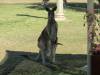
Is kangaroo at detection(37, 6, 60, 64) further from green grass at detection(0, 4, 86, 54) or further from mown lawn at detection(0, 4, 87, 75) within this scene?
green grass at detection(0, 4, 86, 54)

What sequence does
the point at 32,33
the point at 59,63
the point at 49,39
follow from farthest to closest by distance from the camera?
the point at 32,33 < the point at 59,63 < the point at 49,39

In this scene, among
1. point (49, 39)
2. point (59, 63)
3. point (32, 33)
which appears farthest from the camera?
point (32, 33)

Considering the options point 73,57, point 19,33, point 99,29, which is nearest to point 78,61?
point 73,57

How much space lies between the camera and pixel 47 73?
9398mm

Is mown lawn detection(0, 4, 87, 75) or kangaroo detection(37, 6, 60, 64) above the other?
kangaroo detection(37, 6, 60, 64)

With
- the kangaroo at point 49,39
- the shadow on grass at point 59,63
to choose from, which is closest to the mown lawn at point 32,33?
the shadow on grass at point 59,63

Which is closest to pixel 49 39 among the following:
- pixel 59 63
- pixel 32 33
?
pixel 59 63

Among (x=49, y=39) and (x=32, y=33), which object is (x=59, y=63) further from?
(x=32, y=33)

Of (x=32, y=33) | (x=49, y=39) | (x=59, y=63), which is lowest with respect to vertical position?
(x=32, y=33)

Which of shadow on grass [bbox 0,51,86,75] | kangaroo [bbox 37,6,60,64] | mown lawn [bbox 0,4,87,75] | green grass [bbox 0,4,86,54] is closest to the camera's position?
shadow on grass [bbox 0,51,86,75]

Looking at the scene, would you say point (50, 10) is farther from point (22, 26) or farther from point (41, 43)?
point (22, 26)

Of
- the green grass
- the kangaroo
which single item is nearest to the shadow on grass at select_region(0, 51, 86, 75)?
the kangaroo

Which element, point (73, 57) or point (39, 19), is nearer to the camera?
point (73, 57)

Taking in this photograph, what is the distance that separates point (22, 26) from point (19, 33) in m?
2.23
